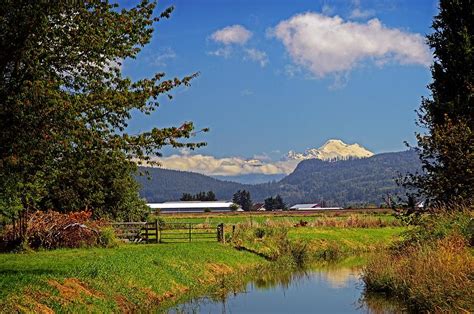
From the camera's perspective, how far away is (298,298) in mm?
33688

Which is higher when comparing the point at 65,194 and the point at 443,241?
the point at 65,194

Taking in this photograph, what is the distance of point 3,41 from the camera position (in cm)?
2053

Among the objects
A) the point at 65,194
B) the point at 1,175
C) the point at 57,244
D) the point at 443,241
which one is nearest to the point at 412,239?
the point at 443,241

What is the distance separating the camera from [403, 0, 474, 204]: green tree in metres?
32.8

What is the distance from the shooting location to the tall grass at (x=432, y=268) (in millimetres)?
21578

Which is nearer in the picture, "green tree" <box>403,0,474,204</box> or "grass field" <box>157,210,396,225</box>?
"green tree" <box>403,0,474,204</box>

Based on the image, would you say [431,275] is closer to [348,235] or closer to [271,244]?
[271,244]

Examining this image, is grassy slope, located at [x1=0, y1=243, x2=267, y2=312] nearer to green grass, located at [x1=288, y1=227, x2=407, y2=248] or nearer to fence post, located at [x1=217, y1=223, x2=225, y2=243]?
fence post, located at [x1=217, y1=223, x2=225, y2=243]

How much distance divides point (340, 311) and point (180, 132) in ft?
40.0

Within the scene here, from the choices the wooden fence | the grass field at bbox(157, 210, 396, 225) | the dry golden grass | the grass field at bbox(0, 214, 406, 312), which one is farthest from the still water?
the grass field at bbox(157, 210, 396, 225)

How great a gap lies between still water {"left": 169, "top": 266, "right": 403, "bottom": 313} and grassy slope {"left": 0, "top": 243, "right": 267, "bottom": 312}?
2.00 m

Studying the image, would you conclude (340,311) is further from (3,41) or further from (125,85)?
(3,41)

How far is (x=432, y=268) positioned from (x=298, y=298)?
34.8ft

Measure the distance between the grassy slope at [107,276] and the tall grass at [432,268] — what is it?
9514 millimetres
